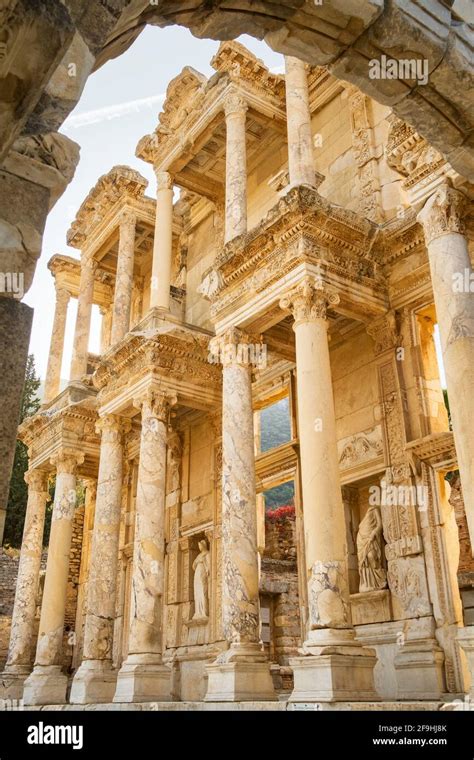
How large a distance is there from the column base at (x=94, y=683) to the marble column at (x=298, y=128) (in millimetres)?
10157

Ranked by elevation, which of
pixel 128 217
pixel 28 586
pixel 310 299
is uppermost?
pixel 128 217

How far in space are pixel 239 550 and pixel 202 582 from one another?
16.7ft

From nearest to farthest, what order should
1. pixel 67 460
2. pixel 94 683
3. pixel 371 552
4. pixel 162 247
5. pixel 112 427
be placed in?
pixel 371 552 < pixel 94 683 < pixel 112 427 < pixel 162 247 < pixel 67 460

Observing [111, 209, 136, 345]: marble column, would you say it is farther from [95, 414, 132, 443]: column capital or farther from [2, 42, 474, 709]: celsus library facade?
[95, 414, 132, 443]: column capital

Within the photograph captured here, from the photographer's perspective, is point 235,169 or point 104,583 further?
point 104,583

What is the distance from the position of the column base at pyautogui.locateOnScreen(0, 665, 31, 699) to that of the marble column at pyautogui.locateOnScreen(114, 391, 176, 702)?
5608mm

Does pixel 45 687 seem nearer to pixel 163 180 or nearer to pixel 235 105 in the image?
pixel 163 180

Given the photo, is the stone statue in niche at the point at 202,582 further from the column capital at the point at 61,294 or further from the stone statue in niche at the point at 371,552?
the column capital at the point at 61,294

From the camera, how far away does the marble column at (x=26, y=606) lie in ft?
56.2

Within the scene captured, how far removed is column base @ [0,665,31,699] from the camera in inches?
656

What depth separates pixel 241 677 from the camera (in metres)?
9.93

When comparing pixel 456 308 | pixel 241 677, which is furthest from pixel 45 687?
pixel 456 308

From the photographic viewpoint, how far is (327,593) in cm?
912

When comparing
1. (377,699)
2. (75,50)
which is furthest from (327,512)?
(75,50)
